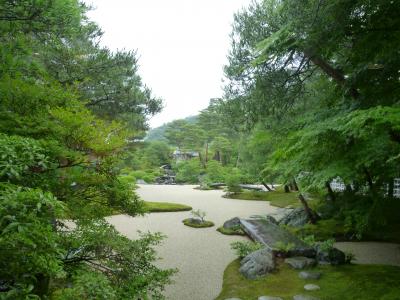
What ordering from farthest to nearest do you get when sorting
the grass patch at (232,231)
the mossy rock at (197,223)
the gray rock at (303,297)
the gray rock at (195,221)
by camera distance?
the gray rock at (195,221), the mossy rock at (197,223), the grass patch at (232,231), the gray rock at (303,297)

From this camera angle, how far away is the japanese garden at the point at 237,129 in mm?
2041

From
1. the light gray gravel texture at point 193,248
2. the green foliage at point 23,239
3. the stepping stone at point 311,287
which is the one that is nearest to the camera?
the green foliage at point 23,239

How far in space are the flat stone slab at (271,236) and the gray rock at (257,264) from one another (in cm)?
56

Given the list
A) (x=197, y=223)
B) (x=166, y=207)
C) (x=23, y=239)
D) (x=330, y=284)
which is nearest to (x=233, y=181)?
(x=166, y=207)

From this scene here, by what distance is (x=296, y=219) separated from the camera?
967cm

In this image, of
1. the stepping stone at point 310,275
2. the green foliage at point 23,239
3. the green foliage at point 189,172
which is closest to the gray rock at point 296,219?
the stepping stone at point 310,275

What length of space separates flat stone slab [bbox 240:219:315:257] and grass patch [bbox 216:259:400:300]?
0.64 m

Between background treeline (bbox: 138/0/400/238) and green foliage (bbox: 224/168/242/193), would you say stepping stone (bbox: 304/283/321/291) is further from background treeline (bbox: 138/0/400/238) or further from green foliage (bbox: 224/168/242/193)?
green foliage (bbox: 224/168/242/193)

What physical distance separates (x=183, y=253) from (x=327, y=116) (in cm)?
460

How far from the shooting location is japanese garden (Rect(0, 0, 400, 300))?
2041mm

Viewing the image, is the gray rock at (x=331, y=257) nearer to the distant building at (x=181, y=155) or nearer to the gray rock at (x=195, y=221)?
the gray rock at (x=195, y=221)

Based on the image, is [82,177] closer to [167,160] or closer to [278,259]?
[278,259]

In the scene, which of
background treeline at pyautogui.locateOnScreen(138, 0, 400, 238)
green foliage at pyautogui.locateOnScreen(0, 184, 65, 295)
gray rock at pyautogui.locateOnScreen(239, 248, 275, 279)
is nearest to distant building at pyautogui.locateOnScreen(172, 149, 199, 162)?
background treeline at pyautogui.locateOnScreen(138, 0, 400, 238)

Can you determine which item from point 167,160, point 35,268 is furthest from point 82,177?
point 167,160
